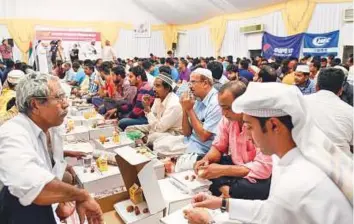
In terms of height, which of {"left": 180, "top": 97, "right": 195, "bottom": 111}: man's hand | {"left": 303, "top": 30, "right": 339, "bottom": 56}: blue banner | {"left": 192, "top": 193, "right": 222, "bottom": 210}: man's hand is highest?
{"left": 303, "top": 30, "right": 339, "bottom": 56}: blue banner

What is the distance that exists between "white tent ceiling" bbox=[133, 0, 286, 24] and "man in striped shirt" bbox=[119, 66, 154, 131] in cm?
562

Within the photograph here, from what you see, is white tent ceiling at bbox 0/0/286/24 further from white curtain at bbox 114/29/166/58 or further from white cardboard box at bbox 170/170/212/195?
white cardboard box at bbox 170/170/212/195

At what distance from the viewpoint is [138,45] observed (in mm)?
13672

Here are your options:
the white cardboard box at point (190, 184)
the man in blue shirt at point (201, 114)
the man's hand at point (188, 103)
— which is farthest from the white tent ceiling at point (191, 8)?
the white cardboard box at point (190, 184)

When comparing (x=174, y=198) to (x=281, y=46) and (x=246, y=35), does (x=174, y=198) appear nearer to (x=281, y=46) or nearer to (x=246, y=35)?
(x=281, y=46)

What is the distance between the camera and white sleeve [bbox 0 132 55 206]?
1.12m

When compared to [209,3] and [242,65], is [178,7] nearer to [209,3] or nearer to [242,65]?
[209,3]

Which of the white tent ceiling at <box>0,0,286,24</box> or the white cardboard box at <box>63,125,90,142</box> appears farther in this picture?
the white tent ceiling at <box>0,0,286,24</box>

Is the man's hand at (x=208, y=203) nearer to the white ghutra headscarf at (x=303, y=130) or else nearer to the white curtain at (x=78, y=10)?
the white ghutra headscarf at (x=303, y=130)

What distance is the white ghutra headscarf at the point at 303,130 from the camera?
3.18ft

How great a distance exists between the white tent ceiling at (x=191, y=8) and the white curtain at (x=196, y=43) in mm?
470

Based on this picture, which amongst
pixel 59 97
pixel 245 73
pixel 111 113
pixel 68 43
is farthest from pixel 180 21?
pixel 59 97

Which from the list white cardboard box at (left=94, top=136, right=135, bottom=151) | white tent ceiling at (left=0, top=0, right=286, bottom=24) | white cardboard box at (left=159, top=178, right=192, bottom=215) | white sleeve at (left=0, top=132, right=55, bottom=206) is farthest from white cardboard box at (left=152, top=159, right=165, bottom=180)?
white tent ceiling at (left=0, top=0, right=286, bottom=24)

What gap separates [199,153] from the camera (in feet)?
8.35
